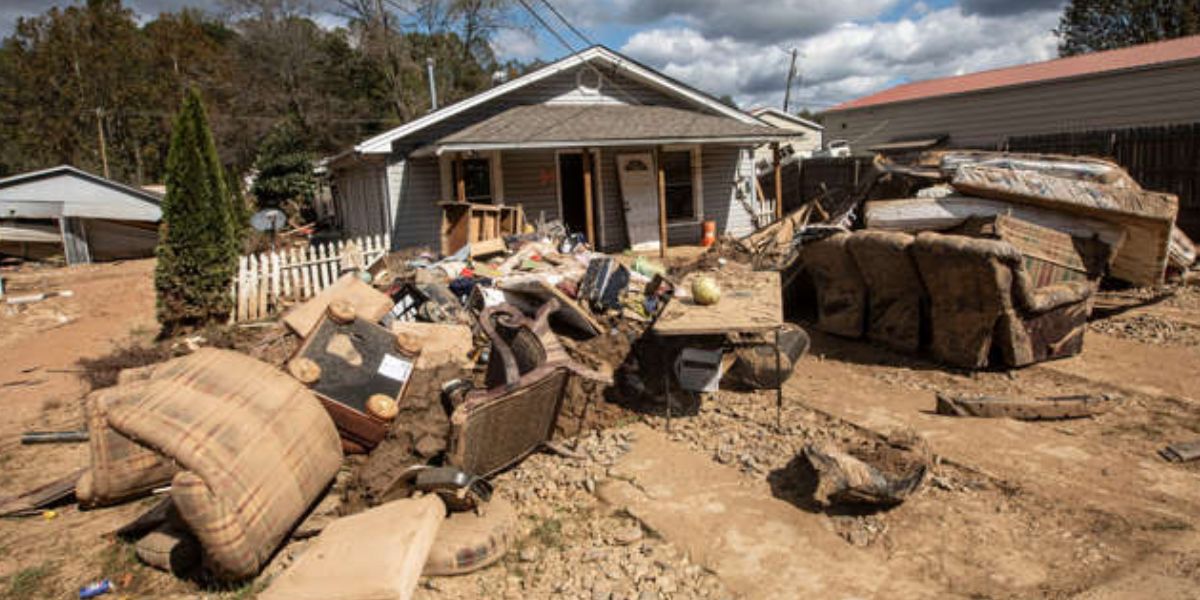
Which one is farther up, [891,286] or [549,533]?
[891,286]

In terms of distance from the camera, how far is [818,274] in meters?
7.54

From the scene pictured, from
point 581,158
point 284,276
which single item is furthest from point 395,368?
point 581,158

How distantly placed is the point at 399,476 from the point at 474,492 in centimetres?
45

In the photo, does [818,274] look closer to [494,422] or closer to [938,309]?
[938,309]

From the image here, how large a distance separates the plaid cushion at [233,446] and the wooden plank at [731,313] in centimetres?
256

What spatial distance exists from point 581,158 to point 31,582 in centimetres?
1144

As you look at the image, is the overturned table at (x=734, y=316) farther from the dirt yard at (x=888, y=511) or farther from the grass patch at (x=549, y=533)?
the grass patch at (x=549, y=533)

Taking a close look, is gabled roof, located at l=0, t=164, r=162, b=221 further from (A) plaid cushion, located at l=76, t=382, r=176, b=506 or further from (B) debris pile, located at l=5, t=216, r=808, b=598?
(A) plaid cushion, located at l=76, t=382, r=176, b=506

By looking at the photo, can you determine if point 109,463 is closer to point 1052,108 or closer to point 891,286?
point 891,286

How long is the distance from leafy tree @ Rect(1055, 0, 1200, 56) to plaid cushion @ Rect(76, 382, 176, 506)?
39257 millimetres

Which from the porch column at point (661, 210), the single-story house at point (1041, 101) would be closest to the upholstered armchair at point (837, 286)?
the porch column at point (661, 210)

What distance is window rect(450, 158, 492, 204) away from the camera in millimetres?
12648

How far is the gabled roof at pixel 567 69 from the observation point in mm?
11328

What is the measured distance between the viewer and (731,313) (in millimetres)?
5254
